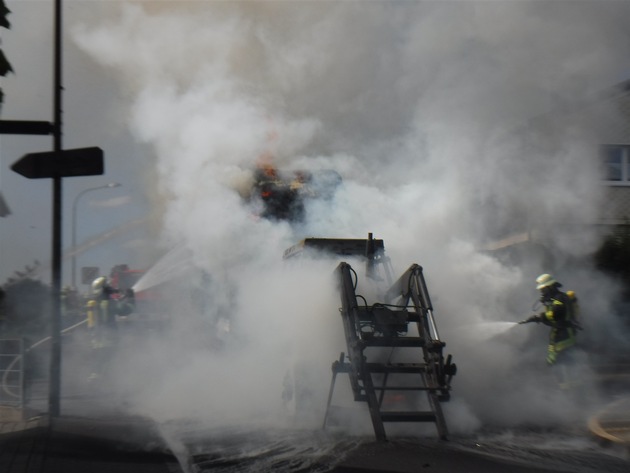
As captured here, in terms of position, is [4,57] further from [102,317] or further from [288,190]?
[102,317]

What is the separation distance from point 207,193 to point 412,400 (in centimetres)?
447

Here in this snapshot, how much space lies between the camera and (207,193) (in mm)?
10117

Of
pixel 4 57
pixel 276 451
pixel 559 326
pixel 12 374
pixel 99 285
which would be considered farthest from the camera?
pixel 99 285

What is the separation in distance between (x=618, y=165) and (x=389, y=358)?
9906 millimetres

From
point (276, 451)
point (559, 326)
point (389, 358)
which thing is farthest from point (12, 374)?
point (559, 326)

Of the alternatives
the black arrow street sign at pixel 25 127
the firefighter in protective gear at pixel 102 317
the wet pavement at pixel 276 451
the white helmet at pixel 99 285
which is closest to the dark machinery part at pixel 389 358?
the wet pavement at pixel 276 451

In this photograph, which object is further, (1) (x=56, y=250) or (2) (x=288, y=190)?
(2) (x=288, y=190)

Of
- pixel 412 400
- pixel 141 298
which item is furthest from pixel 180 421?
pixel 141 298

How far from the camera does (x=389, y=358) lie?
7316 mm

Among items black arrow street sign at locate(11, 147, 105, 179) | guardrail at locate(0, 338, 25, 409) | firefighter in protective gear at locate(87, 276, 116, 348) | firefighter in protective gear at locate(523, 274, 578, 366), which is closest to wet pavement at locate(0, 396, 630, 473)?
guardrail at locate(0, 338, 25, 409)

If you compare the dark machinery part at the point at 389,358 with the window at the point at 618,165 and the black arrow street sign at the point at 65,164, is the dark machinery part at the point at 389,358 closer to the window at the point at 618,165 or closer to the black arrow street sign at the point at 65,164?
the black arrow street sign at the point at 65,164

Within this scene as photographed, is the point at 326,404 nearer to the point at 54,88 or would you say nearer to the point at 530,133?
the point at 54,88

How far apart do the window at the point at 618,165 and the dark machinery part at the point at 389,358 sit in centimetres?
857

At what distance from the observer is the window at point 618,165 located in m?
14.3
